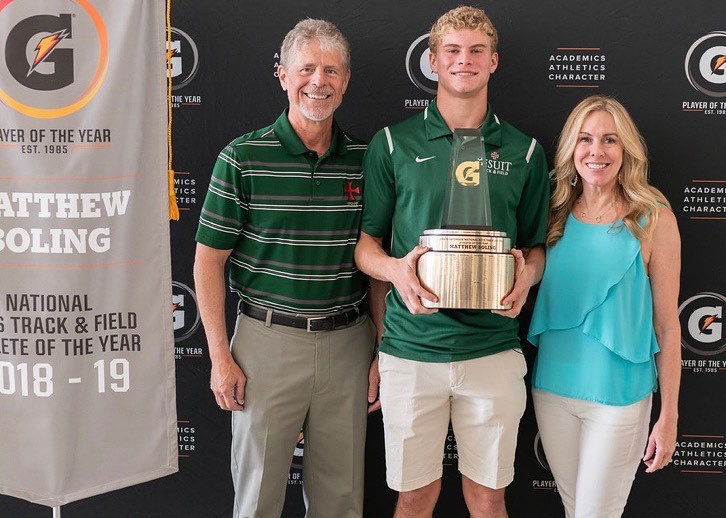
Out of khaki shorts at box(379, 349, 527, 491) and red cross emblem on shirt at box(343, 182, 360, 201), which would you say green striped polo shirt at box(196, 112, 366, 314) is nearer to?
red cross emblem on shirt at box(343, 182, 360, 201)

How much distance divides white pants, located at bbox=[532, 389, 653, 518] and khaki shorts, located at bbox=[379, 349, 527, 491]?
105 millimetres

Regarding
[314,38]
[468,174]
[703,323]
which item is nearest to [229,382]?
[468,174]

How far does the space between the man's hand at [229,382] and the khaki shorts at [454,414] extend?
0.37 metres

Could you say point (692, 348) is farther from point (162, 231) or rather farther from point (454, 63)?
point (162, 231)

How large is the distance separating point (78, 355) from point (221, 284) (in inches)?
17.5

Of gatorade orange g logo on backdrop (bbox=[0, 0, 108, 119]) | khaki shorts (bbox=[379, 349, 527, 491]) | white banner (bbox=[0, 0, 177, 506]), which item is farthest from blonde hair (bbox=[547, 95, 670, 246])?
gatorade orange g logo on backdrop (bbox=[0, 0, 108, 119])

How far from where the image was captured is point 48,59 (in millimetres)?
1983

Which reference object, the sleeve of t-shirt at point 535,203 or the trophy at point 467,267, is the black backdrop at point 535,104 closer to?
the sleeve of t-shirt at point 535,203

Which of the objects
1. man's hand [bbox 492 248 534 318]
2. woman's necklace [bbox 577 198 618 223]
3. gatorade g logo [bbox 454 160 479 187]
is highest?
gatorade g logo [bbox 454 160 479 187]

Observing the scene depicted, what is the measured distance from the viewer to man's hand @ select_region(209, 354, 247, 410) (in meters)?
1.94

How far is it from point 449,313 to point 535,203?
373mm

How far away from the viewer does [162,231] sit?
6.81 ft

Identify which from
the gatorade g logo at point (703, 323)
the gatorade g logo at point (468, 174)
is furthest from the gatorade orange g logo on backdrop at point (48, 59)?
the gatorade g logo at point (703, 323)

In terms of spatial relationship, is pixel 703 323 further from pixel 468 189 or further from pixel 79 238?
pixel 79 238
